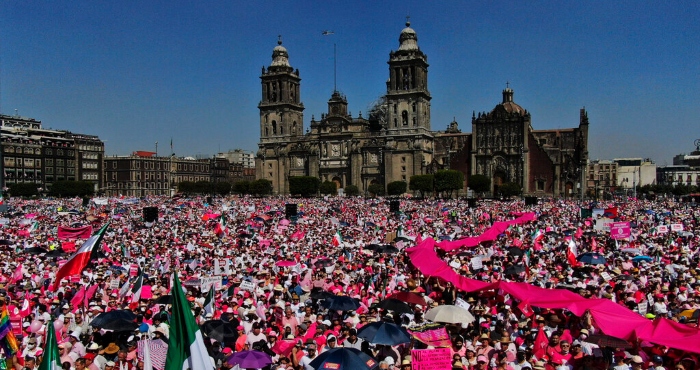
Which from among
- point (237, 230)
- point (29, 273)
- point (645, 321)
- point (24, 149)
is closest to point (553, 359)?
point (645, 321)

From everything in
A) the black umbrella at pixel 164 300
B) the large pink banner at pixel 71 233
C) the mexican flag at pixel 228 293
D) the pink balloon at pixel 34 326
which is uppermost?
the large pink banner at pixel 71 233

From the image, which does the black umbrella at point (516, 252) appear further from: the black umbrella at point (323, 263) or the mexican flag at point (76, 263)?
the mexican flag at point (76, 263)

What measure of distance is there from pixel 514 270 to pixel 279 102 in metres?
90.6

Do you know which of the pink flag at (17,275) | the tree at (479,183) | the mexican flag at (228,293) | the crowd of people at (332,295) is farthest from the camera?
the tree at (479,183)

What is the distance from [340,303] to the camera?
13.1 m

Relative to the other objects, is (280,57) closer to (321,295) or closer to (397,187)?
(397,187)

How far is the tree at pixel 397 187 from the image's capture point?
86562 mm

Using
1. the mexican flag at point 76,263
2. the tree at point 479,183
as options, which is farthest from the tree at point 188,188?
the mexican flag at point 76,263

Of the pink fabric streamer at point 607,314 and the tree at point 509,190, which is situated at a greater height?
the tree at point 509,190

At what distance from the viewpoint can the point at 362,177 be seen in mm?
96688

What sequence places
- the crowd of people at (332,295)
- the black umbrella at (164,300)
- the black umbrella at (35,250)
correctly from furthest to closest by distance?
the black umbrella at (35,250) → the black umbrella at (164,300) → the crowd of people at (332,295)

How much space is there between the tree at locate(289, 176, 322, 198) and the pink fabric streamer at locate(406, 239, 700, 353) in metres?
76.9

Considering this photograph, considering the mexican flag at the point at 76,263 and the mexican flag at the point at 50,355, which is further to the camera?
the mexican flag at the point at 76,263

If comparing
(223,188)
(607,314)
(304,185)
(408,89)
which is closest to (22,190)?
(223,188)
